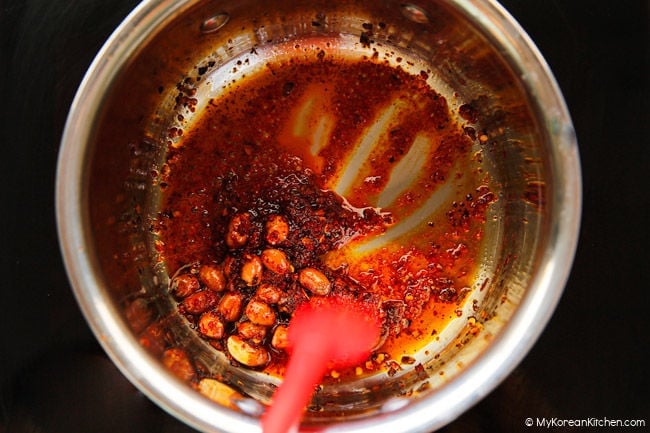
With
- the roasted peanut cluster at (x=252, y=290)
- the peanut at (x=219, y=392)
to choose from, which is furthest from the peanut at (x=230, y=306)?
the peanut at (x=219, y=392)

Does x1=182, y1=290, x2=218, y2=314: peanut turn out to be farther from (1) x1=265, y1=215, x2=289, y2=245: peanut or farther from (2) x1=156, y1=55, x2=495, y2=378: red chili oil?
(1) x1=265, y1=215, x2=289, y2=245: peanut

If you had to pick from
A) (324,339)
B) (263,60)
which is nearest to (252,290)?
(324,339)

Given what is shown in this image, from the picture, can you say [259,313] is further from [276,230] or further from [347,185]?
[347,185]

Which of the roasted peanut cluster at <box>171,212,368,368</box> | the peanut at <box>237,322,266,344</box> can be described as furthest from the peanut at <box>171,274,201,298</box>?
the peanut at <box>237,322,266,344</box>

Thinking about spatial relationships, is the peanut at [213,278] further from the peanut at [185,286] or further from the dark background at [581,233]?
the dark background at [581,233]

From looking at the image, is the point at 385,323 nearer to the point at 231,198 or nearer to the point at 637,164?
the point at 231,198
